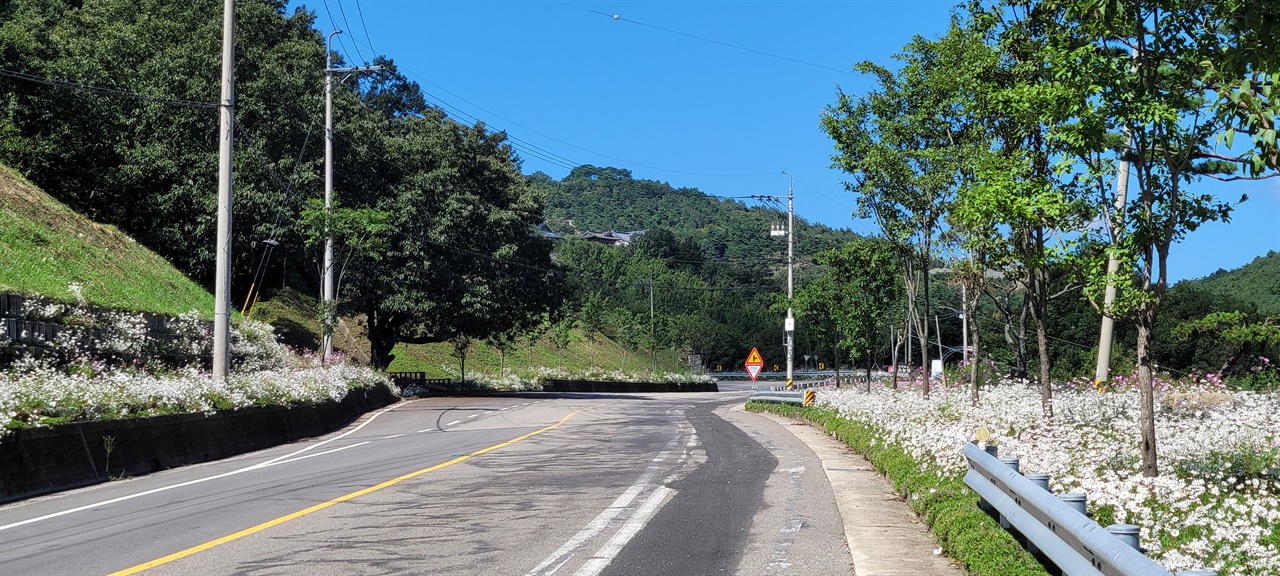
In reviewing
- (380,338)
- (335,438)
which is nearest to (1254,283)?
(380,338)

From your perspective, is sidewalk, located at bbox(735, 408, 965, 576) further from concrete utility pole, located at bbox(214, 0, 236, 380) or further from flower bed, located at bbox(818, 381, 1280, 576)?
concrete utility pole, located at bbox(214, 0, 236, 380)

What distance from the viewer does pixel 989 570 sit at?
6879mm

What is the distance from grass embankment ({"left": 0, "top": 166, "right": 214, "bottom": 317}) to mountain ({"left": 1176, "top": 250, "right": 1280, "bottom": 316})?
3806 centimetres

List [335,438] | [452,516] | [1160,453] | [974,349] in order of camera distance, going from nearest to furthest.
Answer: [452,516] → [1160,453] → [974,349] → [335,438]

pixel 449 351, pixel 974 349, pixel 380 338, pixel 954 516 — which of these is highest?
pixel 380 338

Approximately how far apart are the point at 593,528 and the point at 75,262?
2280 cm

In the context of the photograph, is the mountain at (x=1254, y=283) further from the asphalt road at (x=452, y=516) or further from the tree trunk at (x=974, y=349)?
the asphalt road at (x=452, y=516)

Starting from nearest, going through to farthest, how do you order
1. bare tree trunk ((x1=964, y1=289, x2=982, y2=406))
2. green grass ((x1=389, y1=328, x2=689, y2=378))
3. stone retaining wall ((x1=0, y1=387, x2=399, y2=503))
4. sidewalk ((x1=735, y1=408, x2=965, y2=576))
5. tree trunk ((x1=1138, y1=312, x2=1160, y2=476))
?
sidewalk ((x1=735, y1=408, x2=965, y2=576)) < tree trunk ((x1=1138, y1=312, x2=1160, y2=476)) < stone retaining wall ((x1=0, y1=387, x2=399, y2=503)) < bare tree trunk ((x1=964, y1=289, x2=982, y2=406)) < green grass ((x1=389, y1=328, x2=689, y2=378))

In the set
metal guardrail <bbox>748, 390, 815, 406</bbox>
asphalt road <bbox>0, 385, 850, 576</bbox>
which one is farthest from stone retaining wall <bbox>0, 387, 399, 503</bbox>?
metal guardrail <bbox>748, 390, 815, 406</bbox>

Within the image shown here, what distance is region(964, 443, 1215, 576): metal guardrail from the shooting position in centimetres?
474

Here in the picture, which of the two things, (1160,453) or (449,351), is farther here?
(449,351)

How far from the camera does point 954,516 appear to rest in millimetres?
8602

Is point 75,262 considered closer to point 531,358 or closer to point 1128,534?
point 1128,534

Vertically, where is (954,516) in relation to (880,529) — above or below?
above
